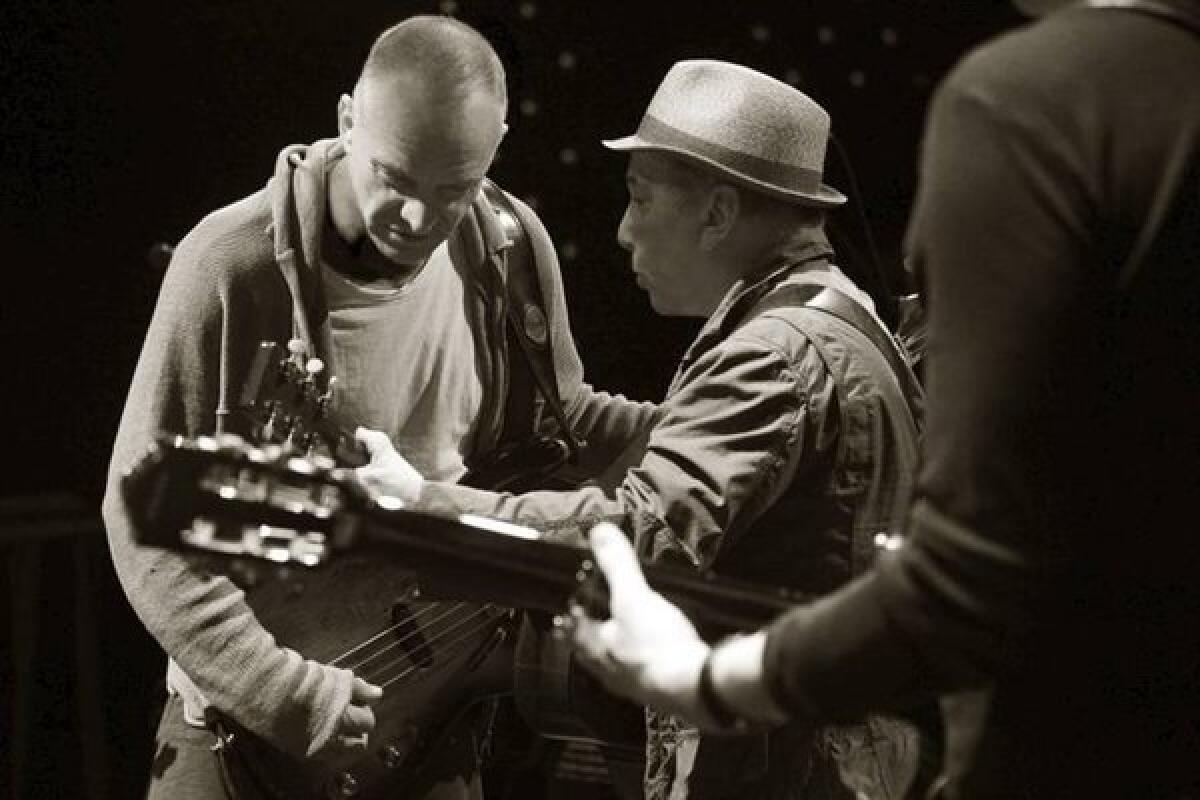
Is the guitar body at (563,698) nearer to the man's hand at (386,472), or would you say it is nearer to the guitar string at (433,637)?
the guitar string at (433,637)

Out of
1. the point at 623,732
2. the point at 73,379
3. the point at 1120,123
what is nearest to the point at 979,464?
the point at 1120,123

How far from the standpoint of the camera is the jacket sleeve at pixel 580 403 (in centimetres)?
307

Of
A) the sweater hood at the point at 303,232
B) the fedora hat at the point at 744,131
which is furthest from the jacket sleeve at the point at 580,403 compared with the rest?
the sweater hood at the point at 303,232

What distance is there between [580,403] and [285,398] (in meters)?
0.76

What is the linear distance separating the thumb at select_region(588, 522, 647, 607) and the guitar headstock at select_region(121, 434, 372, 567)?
9.9 inches

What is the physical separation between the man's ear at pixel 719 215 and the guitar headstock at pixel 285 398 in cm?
60

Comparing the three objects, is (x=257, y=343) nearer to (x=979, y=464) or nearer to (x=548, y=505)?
(x=548, y=505)

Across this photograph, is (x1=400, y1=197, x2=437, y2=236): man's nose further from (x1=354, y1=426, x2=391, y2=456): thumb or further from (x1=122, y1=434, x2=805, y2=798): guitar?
(x1=122, y1=434, x2=805, y2=798): guitar

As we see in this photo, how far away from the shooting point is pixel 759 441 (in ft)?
8.08

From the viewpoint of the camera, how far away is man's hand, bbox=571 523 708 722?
1.71 metres

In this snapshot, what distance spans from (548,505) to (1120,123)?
4.31ft

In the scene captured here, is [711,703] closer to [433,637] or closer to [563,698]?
[563,698]

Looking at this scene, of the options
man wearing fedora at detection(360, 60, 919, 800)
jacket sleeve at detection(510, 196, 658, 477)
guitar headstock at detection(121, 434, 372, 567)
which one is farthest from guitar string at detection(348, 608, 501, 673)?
guitar headstock at detection(121, 434, 372, 567)

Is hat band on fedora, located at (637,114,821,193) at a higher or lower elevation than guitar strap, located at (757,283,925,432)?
higher
